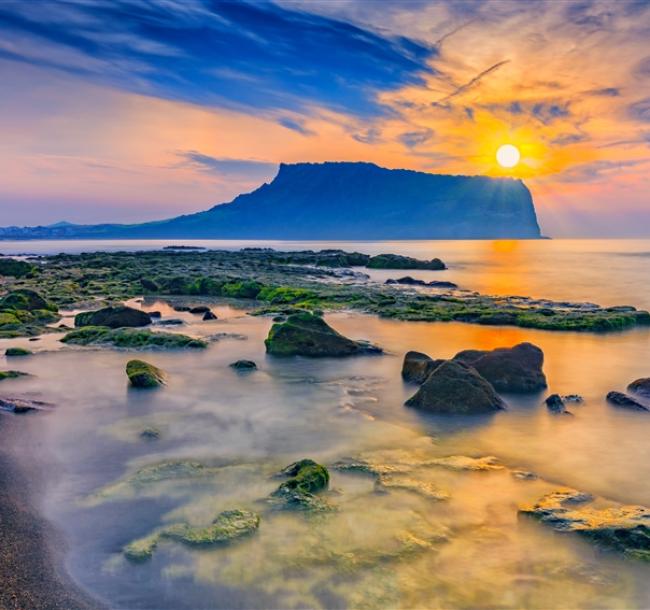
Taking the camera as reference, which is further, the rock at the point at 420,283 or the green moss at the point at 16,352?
the rock at the point at 420,283

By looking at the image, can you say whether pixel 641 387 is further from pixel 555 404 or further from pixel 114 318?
pixel 114 318

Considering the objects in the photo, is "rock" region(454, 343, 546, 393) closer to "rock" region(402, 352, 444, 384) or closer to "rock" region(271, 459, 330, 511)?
"rock" region(402, 352, 444, 384)

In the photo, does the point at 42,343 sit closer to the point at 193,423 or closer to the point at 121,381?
the point at 121,381

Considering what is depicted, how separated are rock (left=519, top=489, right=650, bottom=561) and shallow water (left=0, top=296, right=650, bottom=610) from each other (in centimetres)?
25

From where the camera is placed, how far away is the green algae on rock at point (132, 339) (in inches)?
898

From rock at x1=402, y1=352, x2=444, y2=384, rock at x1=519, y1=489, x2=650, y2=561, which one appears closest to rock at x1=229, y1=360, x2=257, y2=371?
rock at x1=402, y1=352, x2=444, y2=384

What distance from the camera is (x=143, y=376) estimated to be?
16766 mm

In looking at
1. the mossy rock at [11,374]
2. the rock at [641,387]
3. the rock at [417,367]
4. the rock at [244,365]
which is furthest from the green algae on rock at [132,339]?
the rock at [641,387]

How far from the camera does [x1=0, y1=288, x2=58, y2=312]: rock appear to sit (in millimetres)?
A: 29195

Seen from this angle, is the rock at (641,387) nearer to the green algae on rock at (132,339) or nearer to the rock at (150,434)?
the rock at (150,434)

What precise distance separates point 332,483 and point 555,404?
25.3ft

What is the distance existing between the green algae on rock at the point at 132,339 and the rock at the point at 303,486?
13.3 metres

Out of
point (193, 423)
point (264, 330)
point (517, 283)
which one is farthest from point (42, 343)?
point (517, 283)

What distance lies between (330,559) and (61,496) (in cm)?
488
